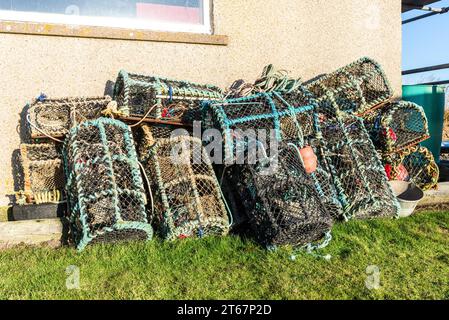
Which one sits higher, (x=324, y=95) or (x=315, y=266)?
(x=324, y=95)

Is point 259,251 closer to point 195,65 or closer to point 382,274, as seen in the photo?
point 382,274

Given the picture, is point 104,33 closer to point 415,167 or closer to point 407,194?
point 407,194

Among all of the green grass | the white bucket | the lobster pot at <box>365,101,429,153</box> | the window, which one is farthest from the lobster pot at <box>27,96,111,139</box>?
the white bucket

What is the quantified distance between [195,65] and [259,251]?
2053mm

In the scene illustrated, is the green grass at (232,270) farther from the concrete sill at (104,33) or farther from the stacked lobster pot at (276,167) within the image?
the concrete sill at (104,33)

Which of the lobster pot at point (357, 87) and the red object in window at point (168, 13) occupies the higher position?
the red object in window at point (168, 13)

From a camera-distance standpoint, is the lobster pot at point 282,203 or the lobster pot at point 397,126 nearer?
the lobster pot at point 282,203

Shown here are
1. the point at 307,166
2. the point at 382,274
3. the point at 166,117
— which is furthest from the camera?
the point at 166,117

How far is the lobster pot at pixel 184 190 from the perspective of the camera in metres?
2.93

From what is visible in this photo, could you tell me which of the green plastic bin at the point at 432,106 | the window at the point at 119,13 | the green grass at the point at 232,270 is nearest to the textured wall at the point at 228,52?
the window at the point at 119,13

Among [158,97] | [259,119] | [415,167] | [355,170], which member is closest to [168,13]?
[158,97]

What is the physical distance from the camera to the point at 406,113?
161 inches

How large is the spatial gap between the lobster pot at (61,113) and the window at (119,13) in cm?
83
